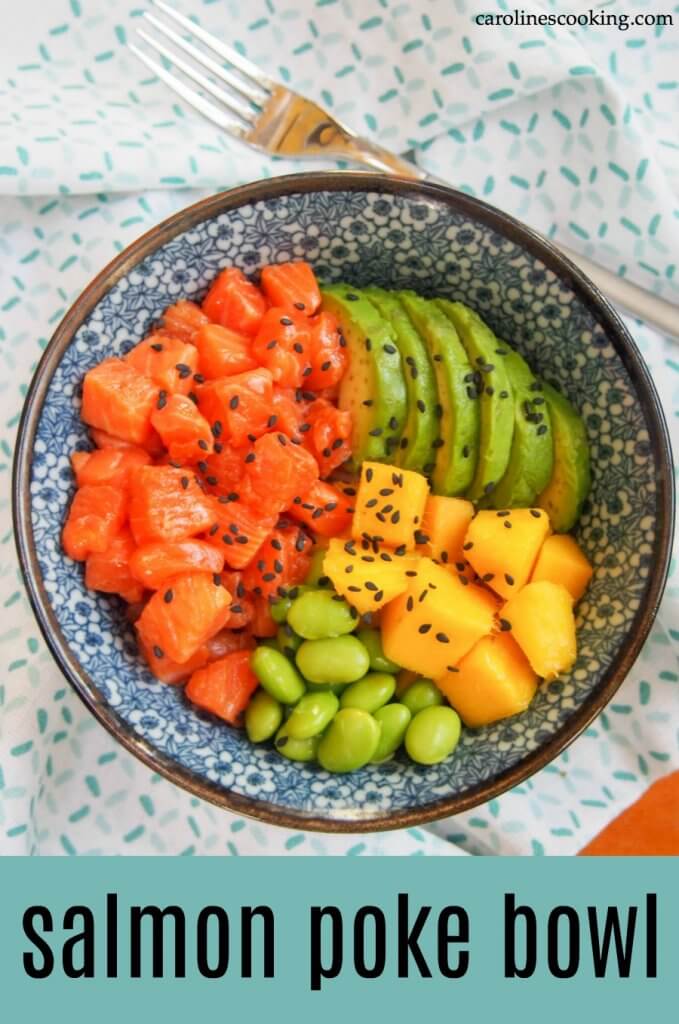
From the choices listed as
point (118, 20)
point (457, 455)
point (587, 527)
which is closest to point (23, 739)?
point (457, 455)

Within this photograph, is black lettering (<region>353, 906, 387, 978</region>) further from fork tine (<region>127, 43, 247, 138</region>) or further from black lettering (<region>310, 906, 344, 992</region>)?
fork tine (<region>127, 43, 247, 138</region>)

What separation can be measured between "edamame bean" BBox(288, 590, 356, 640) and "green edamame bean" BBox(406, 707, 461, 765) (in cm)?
31

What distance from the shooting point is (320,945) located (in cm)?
294

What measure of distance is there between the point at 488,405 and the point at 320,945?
5.10ft

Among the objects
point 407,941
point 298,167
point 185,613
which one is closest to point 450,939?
point 407,941

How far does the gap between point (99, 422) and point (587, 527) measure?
1365mm

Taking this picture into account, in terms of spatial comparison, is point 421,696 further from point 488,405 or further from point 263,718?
point 488,405

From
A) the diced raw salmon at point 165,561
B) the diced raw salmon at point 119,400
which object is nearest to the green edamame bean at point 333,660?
the diced raw salmon at point 165,561

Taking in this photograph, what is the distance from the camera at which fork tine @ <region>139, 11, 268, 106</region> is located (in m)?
3.22

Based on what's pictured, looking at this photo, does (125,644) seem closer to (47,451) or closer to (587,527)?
(47,451)

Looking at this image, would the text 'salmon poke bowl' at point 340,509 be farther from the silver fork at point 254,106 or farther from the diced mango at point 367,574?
the silver fork at point 254,106

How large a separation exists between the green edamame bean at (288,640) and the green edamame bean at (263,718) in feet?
0.41

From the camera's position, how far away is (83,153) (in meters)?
3.18

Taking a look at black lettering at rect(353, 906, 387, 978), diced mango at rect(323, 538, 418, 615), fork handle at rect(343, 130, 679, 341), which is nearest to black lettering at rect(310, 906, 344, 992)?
black lettering at rect(353, 906, 387, 978)
